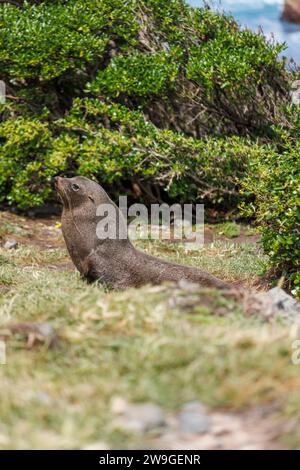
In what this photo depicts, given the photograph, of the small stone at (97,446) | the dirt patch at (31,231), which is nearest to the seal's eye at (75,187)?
the dirt patch at (31,231)

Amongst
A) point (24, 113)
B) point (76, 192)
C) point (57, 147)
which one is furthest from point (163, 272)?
point (24, 113)

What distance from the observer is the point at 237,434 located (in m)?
3.46

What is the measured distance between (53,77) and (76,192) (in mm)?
4959

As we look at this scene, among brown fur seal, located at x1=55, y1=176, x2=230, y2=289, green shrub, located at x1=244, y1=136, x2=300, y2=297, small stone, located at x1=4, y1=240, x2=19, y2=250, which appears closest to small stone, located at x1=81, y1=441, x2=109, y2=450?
brown fur seal, located at x1=55, y1=176, x2=230, y2=289

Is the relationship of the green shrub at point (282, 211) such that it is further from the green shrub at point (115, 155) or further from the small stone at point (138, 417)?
the small stone at point (138, 417)

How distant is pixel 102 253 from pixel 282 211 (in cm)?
187

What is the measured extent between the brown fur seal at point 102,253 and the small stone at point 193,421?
3372mm

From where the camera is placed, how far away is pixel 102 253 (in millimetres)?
7141

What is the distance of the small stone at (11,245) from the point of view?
10016mm

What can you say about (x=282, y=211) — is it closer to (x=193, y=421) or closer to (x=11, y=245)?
(x=11, y=245)

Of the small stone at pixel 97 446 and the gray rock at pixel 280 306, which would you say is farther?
the gray rock at pixel 280 306

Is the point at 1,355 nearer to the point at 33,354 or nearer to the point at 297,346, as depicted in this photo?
the point at 33,354

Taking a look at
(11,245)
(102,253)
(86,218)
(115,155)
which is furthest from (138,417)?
(115,155)
